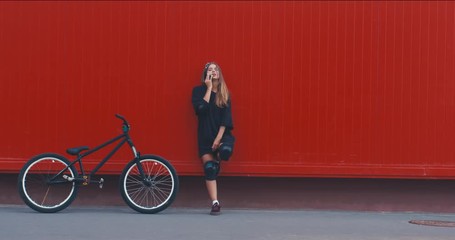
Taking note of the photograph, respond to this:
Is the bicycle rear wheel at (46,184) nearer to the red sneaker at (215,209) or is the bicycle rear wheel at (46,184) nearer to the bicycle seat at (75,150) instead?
the bicycle seat at (75,150)

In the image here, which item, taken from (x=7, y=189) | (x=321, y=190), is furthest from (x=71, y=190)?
(x=321, y=190)

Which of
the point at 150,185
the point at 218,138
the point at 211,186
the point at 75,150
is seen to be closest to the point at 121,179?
the point at 150,185

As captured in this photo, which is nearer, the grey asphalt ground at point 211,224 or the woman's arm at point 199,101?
the grey asphalt ground at point 211,224

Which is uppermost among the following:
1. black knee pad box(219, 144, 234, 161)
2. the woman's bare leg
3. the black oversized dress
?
the black oversized dress

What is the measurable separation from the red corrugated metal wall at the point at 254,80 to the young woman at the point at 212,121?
27 centimetres

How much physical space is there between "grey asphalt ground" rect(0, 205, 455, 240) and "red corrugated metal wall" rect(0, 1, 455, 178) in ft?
1.72

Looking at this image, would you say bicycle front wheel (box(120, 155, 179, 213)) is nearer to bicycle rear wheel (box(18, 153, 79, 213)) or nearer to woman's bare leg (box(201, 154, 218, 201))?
woman's bare leg (box(201, 154, 218, 201))

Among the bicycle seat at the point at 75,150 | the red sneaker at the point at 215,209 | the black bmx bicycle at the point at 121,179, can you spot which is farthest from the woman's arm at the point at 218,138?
the bicycle seat at the point at 75,150

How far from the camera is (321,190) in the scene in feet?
32.1

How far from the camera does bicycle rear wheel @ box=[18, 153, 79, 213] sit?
9109 millimetres

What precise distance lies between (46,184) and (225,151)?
2172 millimetres

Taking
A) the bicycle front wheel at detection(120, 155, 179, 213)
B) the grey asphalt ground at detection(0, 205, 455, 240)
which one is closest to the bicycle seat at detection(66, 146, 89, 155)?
the bicycle front wheel at detection(120, 155, 179, 213)

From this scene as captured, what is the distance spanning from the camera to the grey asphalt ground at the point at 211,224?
7.95 meters

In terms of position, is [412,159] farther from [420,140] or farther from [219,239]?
[219,239]
